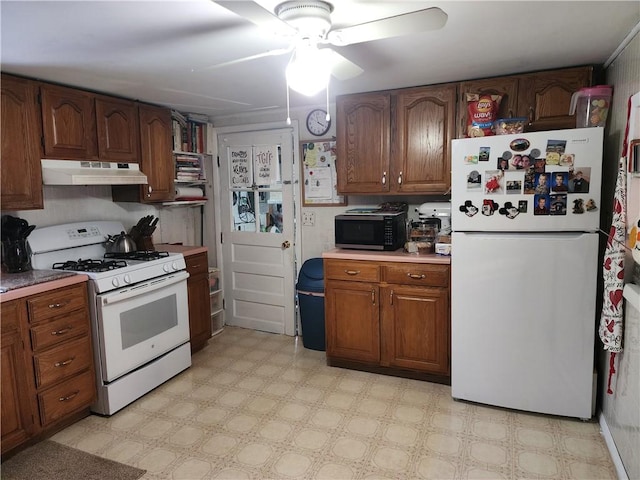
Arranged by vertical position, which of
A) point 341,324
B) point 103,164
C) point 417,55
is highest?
point 417,55

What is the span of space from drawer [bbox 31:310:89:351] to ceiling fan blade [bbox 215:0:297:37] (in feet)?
6.80

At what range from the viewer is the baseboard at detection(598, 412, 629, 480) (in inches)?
80.9

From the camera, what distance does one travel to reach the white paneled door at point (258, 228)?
406 centimetres

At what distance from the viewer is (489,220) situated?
8.56ft

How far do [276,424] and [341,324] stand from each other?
3.15 ft

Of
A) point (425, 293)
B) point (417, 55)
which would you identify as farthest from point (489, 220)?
point (417, 55)

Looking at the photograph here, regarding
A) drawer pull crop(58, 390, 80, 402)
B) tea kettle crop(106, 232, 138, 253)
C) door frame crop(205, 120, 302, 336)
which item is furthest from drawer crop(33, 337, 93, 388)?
door frame crop(205, 120, 302, 336)

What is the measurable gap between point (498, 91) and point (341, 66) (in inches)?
57.3

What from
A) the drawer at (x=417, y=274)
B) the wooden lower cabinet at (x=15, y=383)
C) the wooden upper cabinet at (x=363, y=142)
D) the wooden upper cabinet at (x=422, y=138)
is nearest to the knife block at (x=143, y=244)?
the wooden lower cabinet at (x=15, y=383)

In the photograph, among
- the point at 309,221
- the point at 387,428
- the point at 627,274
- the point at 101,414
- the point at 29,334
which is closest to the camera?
the point at 627,274

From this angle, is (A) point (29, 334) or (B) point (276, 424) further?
(B) point (276, 424)

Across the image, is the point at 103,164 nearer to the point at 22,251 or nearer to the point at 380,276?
the point at 22,251

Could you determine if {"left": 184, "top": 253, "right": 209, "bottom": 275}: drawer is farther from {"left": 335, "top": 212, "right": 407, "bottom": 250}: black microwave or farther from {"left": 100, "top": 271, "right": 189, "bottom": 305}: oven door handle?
{"left": 335, "top": 212, "right": 407, "bottom": 250}: black microwave

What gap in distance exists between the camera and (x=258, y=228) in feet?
13.9
